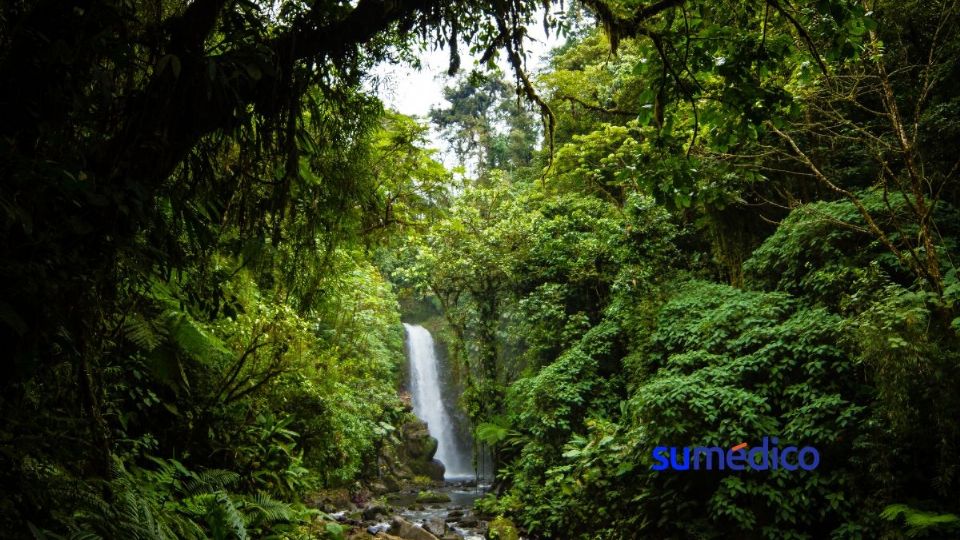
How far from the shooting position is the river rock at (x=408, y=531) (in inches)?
350

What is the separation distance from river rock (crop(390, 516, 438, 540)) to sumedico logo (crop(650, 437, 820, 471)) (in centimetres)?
469

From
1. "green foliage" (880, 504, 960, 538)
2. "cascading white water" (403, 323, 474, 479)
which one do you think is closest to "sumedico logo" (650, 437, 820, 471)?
"green foliage" (880, 504, 960, 538)

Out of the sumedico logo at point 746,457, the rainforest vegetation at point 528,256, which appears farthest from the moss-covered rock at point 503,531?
the sumedico logo at point 746,457

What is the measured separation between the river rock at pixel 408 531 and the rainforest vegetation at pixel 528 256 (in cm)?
97

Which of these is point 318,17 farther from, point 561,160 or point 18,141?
point 561,160

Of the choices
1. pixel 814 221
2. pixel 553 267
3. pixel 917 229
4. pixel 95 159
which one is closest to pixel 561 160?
pixel 553 267

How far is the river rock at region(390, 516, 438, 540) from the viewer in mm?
8883

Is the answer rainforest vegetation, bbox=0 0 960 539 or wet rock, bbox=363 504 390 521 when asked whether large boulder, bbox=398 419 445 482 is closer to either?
rainforest vegetation, bbox=0 0 960 539

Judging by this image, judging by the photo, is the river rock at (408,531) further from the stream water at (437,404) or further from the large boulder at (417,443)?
the large boulder at (417,443)

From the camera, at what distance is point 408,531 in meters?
9.02

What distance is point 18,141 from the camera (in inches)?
78.9

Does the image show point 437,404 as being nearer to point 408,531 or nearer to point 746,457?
point 408,531

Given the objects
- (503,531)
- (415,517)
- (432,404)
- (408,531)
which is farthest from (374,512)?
(432,404)

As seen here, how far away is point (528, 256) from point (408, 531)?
6.30 metres
